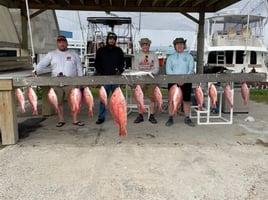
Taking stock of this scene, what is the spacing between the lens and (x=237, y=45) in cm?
1702

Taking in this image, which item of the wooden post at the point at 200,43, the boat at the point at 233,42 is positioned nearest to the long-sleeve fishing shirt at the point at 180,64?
the wooden post at the point at 200,43

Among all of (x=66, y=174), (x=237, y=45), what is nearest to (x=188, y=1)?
(x=66, y=174)

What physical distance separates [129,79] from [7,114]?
2024 millimetres

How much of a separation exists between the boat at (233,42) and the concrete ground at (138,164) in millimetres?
12172

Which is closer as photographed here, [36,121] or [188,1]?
[36,121]

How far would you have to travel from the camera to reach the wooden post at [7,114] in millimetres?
4509

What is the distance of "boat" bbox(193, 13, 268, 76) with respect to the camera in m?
17.1

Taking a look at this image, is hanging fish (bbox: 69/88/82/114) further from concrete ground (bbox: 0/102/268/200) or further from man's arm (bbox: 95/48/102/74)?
man's arm (bbox: 95/48/102/74)

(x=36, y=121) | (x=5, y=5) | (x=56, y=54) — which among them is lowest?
(x=36, y=121)

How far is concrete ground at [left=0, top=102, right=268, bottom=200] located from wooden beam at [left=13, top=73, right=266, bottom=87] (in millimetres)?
1011

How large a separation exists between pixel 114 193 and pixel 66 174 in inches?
30.4

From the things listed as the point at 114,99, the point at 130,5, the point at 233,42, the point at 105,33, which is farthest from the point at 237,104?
the point at 233,42

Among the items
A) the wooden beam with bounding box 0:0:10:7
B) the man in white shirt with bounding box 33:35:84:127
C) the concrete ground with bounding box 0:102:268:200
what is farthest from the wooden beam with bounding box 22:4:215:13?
the concrete ground with bounding box 0:102:268:200

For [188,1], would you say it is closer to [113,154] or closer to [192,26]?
[113,154]
